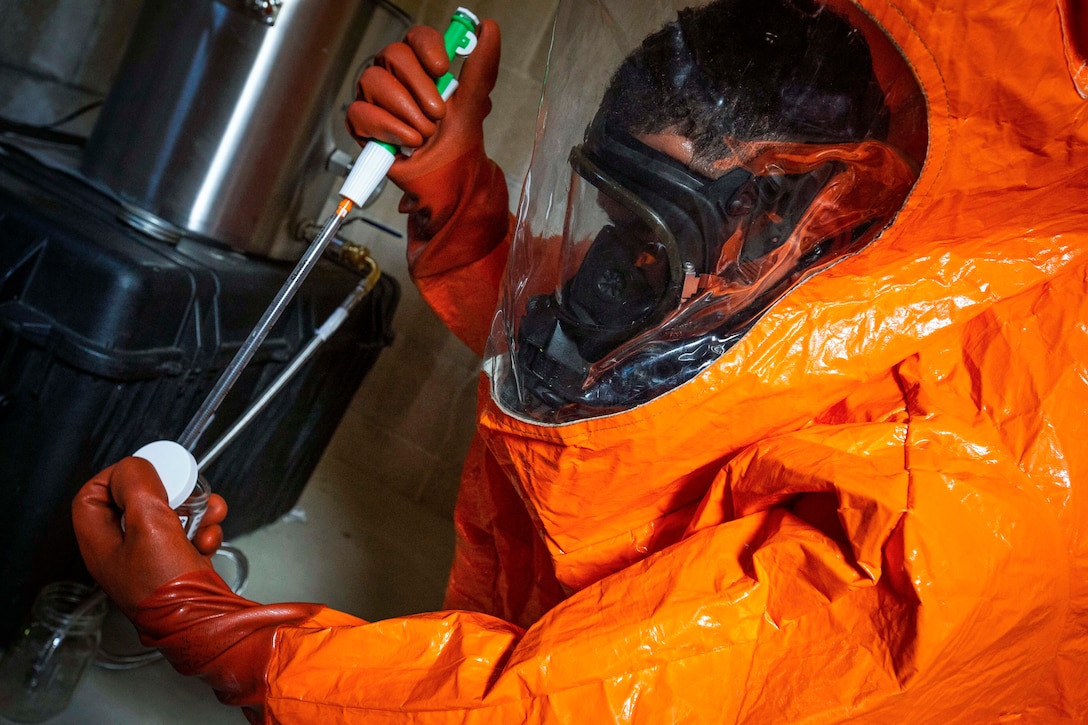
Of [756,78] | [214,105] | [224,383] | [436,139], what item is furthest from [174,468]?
[756,78]

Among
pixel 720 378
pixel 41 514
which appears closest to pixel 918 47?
pixel 720 378

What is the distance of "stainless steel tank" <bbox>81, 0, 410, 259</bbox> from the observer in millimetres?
1133

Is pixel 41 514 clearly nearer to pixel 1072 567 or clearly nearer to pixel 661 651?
pixel 661 651

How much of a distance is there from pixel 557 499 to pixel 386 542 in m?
1.08

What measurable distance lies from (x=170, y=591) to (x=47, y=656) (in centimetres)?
45

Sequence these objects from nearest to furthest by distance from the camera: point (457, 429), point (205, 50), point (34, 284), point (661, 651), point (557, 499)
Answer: point (661, 651) < point (557, 499) < point (34, 284) < point (205, 50) < point (457, 429)

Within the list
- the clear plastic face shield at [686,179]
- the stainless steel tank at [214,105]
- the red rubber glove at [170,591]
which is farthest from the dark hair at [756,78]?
the stainless steel tank at [214,105]

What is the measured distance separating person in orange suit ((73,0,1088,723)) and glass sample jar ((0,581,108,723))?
36cm

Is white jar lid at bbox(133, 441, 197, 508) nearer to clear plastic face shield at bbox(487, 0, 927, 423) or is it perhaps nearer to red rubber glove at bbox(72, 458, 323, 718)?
red rubber glove at bbox(72, 458, 323, 718)

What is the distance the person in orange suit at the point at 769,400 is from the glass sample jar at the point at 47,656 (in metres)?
0.36

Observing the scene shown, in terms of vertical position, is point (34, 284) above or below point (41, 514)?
above

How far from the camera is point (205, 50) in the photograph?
1130 mm

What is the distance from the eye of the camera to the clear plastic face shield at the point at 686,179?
1.93 ft

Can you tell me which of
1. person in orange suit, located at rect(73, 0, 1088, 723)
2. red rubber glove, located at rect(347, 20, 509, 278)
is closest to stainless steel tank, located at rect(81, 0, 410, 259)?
red rubber glove, located at rect(347, 20, 509, 278)
